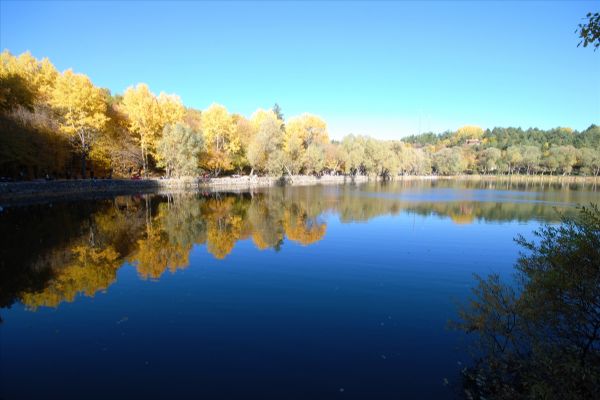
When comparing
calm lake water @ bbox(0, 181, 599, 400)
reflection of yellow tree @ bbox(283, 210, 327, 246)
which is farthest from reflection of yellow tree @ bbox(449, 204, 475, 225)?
reflection of yellow tree @ bbox(283, 210, 327, 246)

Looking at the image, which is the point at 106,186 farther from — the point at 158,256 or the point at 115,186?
the point at 158,256

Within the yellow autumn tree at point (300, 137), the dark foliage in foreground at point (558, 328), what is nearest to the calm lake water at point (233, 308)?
the dark foliage in foreground at point (558, 328)

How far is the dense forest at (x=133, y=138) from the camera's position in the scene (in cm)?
4131

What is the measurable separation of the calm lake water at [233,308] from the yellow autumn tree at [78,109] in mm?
24850

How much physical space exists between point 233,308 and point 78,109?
45.1 m

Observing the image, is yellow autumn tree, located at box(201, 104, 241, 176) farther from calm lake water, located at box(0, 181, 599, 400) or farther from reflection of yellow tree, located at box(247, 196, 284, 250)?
calm lake water, located at box(0, 181, 599, 400)

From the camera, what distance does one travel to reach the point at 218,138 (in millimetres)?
67750

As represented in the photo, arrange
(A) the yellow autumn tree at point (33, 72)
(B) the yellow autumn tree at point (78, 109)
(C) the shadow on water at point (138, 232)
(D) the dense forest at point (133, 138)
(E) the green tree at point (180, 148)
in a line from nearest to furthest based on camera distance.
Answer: (C) the shadow on water at point (138, 232), (D) the dense forest at point (133, 138), (B) the yellow autumn tree at point (78, 109), (A) the yellow autumn tree at point (33, 72), (E) the green tree at point (180, 148)

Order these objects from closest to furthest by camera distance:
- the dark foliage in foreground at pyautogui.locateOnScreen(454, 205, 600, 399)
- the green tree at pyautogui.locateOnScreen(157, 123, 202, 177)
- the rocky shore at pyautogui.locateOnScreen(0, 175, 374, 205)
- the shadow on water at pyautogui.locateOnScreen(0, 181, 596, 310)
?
the dark foliage in foreground at pyautogui.locateOnScreen(454, 205, 600, 399)
the shadow on water at pyautogui.locateOnScreen(0, 181, 596, 310)
the rocky shore at pyautogui.locateOnScreen(0, 175, 374, 205)
the green tree at pyautogui.locateOnScreen(157, 123, 202, 177)

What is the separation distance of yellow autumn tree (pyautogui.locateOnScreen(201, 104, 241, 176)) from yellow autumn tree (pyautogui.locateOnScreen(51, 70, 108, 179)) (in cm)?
2002

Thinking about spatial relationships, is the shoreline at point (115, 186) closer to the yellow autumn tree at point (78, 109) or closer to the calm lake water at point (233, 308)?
the yellow autumn tree at point (78, 109)

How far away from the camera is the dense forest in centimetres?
4131

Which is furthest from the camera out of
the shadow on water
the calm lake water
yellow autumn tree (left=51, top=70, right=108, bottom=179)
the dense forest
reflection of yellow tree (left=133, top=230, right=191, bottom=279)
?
yellow autumn tree (left=51, top=70, right=108, bottom=179)

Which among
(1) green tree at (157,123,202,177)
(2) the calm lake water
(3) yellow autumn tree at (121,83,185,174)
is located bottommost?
(2) the calm lake water
